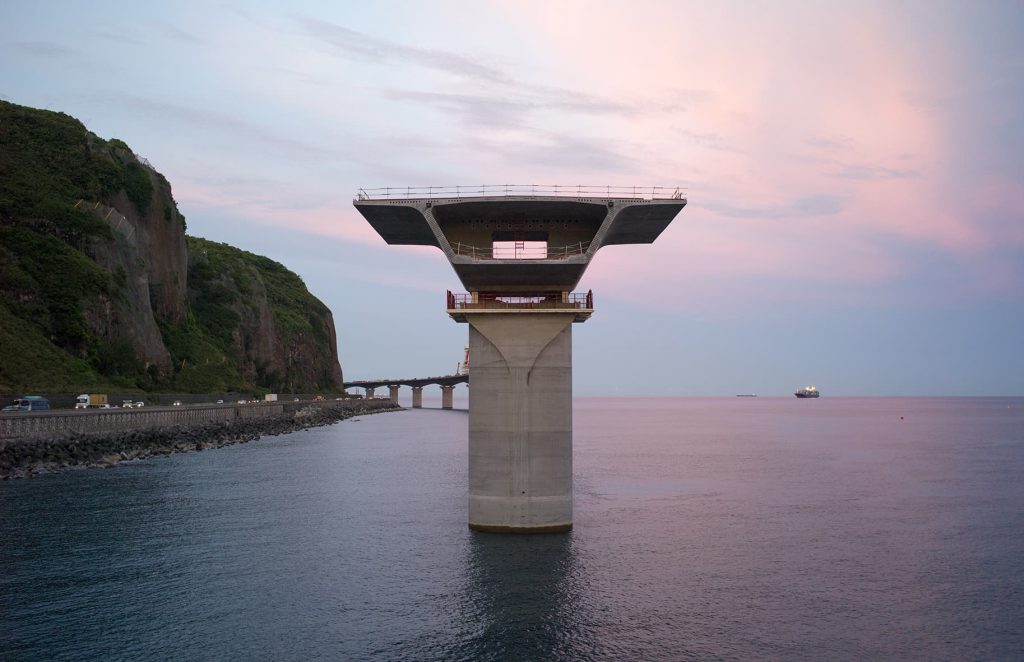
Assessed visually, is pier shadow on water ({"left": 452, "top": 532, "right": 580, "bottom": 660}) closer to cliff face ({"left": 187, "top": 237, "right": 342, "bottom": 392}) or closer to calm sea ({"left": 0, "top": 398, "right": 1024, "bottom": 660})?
calm sea ({"left": 0, "top": 398, "right": 1024, "bottom": 660})

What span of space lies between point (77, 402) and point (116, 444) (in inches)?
430

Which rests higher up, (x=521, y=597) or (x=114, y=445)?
(x=114, y=445)

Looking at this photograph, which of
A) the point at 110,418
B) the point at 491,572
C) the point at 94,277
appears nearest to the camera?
the point at 491,572

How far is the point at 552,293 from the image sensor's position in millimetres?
38781

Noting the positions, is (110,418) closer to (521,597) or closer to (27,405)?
(27,405)

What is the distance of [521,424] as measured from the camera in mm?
36094

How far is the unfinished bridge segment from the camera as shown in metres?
36.1

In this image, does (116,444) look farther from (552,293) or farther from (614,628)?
(614,628)

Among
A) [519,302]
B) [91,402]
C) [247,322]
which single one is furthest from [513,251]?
[247,322]

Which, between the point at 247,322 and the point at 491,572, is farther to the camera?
the point at 247,322

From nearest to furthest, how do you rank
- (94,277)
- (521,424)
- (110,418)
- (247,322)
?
1. (521,424)
2. (110,418)
3. (94,277)
4. (247,322)

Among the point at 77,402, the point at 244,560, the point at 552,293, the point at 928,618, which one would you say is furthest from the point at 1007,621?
the point at 77,402

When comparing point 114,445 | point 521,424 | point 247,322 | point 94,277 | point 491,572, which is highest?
point 94,277

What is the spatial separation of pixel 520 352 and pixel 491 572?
10.1m
